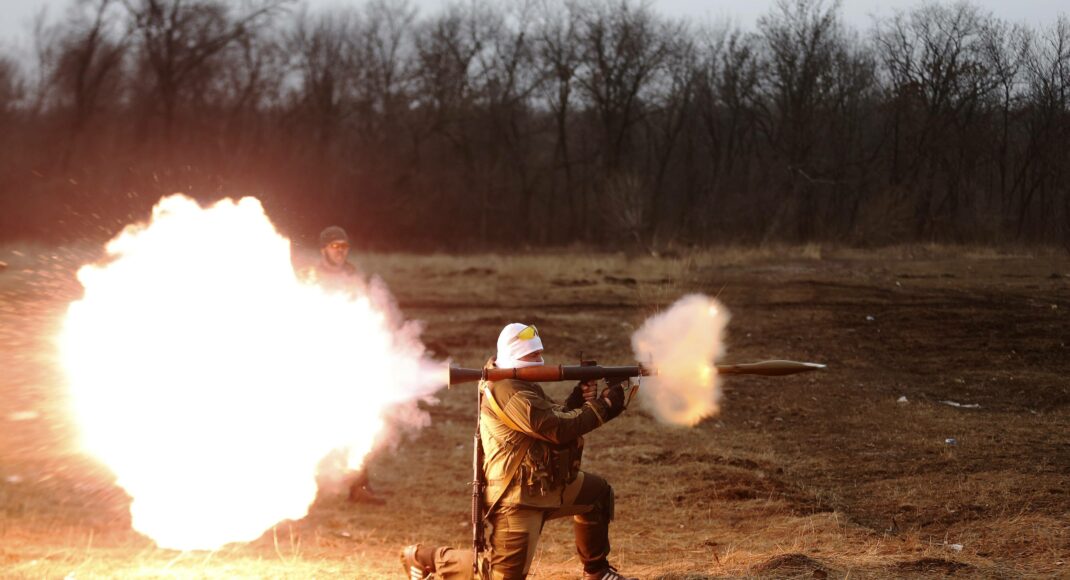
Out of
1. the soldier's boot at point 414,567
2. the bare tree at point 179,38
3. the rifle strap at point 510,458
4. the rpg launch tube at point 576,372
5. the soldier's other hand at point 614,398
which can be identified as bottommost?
the soldier's boot at point 414,567

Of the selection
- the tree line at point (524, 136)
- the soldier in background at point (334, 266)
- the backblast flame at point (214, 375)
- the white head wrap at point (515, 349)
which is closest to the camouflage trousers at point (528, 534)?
the white head wrap at point (515, 349)

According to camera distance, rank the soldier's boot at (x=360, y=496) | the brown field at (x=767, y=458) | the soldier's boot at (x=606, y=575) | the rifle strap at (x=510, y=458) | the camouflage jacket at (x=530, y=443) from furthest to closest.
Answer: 1. the soldier's boot at (x=360, y=496)
2. the brown field at (x=767, y=458)
3. the soldier's boot at (x=606, y=575)
4. the rifle strap at (x=510, y=458)
5. the camouflage jacket at (x=530, y=443)

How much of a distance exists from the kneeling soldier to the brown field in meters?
0.98

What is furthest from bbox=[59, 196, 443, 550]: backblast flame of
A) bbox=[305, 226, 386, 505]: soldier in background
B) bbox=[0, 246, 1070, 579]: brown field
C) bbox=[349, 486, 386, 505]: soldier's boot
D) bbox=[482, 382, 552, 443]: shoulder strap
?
bbox=[482, 382, 552, 443]: shoulder strap

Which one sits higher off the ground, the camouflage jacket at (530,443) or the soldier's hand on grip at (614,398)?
the soldier's hand on grip at (614,398)

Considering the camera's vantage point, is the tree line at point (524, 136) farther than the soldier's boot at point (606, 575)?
Yes

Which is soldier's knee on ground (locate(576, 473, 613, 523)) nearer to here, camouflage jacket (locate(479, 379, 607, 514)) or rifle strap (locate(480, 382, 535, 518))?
camouflage jacket (locate(479, 379, 607, 514))

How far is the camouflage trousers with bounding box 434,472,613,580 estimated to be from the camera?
581 centimetres

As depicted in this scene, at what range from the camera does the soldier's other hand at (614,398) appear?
5.88 m

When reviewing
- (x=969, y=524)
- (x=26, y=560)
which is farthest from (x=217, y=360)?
(x=969, y=524)

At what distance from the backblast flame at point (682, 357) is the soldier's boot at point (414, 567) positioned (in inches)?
73.4

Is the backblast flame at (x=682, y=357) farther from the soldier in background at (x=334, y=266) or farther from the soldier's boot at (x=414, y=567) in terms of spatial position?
the soldier in background at (x=334, y=266)

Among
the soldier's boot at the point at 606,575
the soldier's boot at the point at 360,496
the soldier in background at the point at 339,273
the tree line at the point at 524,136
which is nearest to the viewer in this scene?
the soldier's boot at the point at 606,575

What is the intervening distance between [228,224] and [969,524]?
6.66 meters
